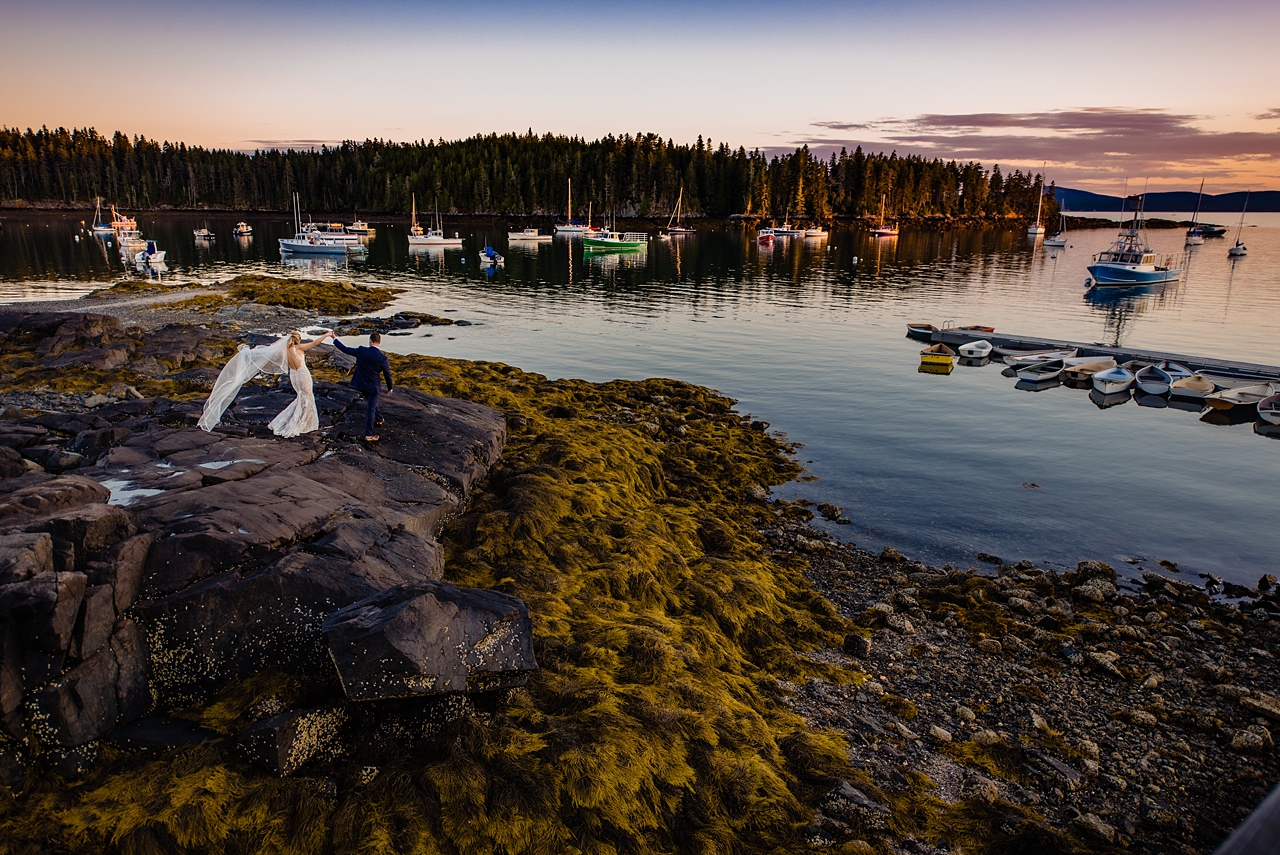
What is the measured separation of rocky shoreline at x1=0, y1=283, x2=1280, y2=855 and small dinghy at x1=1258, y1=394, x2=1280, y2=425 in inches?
826

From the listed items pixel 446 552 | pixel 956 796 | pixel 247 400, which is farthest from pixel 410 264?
pixel 956 796

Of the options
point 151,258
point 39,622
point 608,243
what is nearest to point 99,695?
point 39,622

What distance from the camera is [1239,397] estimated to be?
34344 millimetres

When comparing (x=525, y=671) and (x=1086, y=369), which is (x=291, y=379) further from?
(x=1086, y=369)

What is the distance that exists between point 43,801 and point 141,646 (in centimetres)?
174

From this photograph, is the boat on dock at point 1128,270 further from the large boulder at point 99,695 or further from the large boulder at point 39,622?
the large boulder at point 39,622

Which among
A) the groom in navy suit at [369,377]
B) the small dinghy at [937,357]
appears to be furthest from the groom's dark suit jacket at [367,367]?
the small dinghy at [937,357]

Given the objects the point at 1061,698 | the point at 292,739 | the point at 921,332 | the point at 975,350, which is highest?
the point at 921,332

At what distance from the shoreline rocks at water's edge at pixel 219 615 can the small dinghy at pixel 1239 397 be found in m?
39.4

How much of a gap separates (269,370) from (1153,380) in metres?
42.2

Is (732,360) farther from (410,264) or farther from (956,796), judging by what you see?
(410,264)

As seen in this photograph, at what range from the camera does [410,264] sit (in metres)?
101

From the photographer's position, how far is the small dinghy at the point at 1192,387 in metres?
35.8

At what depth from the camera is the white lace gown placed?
15930mm
